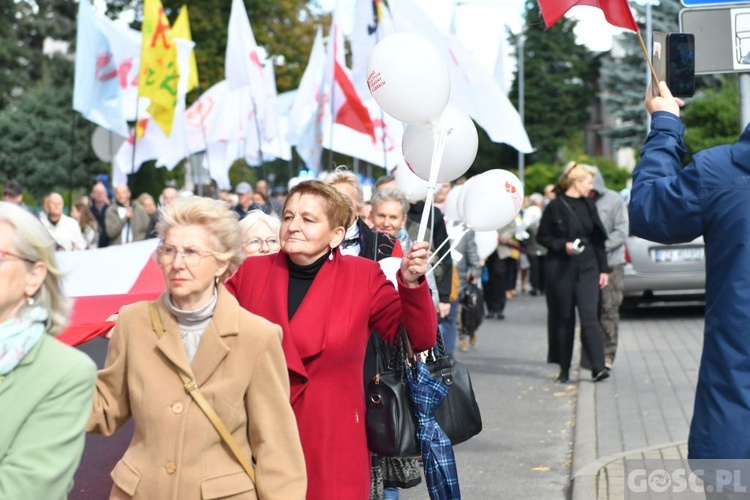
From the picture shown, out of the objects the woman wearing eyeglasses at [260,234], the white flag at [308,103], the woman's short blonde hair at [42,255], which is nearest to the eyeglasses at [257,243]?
the woman wearing eyeglasses at [260,234]

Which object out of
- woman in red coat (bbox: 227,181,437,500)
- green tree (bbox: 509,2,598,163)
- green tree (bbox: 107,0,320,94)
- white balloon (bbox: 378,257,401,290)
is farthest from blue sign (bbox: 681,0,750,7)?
green tree (bbox: 509,2,598,163)

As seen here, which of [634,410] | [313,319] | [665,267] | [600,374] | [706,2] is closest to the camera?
[313,319]

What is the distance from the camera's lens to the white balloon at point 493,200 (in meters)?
6.70

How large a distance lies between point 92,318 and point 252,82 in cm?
1532

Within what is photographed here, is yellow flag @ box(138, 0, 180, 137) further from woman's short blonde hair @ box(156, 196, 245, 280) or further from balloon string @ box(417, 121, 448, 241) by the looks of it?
woman's short blonde hair @ box(156, 196, 245, 280)

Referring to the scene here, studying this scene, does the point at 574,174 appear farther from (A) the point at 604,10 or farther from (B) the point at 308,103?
(B) the point at 308,103

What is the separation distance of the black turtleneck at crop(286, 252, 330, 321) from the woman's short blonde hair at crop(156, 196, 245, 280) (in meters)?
0.63

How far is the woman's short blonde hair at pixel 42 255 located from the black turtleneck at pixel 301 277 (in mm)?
1503

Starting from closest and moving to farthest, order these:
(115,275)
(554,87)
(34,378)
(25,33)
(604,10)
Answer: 1. (34,378)
2. (604,10)
3. (115,275)
4. (25,33)
5. (554,87)

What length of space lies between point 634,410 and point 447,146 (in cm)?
494

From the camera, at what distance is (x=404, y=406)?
5102 millimetres

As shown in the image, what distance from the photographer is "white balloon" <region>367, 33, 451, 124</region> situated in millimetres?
5289

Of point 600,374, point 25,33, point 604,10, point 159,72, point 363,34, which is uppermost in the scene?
point 25,33

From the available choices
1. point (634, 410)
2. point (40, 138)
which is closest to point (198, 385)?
point (634, 410)
